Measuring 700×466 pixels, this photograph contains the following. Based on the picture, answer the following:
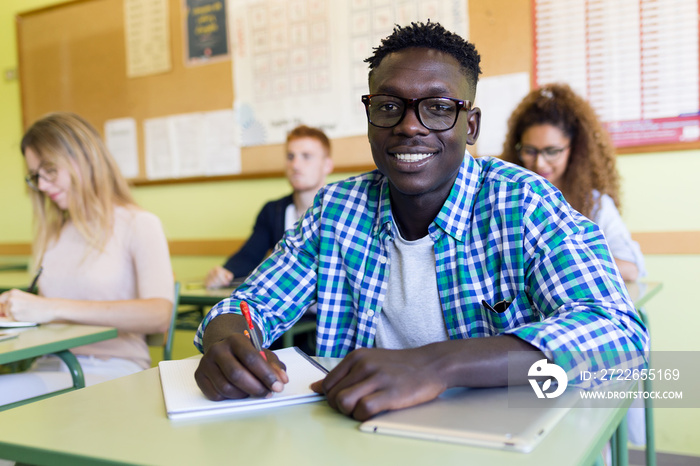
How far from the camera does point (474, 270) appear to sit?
115 centimetres

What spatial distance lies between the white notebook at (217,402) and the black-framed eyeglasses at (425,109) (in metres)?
0.51

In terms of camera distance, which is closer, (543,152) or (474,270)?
(474,270)

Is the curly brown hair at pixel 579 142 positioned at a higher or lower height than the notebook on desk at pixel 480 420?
higher

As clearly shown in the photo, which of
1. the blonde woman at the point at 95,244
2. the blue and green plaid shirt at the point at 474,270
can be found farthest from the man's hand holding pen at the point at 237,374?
the blonde woman at the point at 95,244

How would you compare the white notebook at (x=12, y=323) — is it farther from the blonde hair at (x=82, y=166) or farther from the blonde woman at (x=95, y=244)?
the blonde hair at (x=82, y=166)

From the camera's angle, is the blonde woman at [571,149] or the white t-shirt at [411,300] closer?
the white t-shirt at [411,300]

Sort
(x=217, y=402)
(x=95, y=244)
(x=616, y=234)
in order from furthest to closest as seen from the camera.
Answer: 1. (x=616, y=234)
2. (x=95, y=244)
3. (x=217, y=402)

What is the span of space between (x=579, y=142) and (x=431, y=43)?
163 centimetres

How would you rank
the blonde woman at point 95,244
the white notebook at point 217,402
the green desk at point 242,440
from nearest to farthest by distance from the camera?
the green desk at point 242,440, the white notebook at point 217,402, the blonde woman at point 95,244

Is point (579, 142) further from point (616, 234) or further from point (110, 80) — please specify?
point (110, 80)

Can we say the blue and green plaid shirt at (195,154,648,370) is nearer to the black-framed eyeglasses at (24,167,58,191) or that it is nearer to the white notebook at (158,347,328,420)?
the white notebook at (158,347,328,420)

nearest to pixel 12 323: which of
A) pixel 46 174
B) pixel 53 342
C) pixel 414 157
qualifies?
pixel 53 342

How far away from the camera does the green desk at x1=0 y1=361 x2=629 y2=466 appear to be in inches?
26.3

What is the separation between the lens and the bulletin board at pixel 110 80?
3729 millimetres
